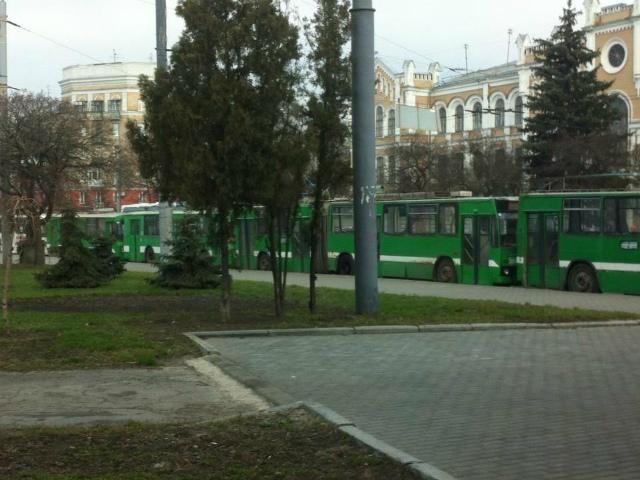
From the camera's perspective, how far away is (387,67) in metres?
76.4

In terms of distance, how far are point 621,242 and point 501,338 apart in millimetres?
10715

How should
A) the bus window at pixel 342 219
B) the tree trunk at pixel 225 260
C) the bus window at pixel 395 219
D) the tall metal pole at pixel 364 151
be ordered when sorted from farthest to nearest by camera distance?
the bus window at pixel 342 219, the bus window at pixel 395 219, the tall metal pole at pixel 364 151, the tree trunk at pixel 225 260

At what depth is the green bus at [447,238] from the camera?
26547 millimetres

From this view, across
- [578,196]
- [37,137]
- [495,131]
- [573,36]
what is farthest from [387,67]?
[578,196]

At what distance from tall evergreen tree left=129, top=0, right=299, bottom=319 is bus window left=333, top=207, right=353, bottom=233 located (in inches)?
735

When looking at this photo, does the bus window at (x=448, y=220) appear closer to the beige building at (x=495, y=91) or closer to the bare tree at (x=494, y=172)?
the bare tree at (x=494, y=172)

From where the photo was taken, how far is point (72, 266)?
24328 millimetres

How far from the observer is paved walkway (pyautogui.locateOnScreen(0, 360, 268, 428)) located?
7.92 meters

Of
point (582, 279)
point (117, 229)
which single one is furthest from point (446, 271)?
point (117, 229)

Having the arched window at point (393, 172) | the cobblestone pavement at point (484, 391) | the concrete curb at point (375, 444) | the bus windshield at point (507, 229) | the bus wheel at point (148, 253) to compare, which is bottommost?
the cobblestone pavement at point (484, 391)

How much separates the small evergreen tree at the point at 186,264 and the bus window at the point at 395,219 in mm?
8437

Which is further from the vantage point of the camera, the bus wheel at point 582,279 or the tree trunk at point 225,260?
the bus wheel at point 582,279

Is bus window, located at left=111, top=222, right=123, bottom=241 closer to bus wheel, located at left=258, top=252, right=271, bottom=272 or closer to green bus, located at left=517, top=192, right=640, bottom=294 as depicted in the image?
bus wheel, located at left=258, top=252, right=271, bottom=272

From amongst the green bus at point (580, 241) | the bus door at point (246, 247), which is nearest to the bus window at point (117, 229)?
the bus door at point (246, 247)
